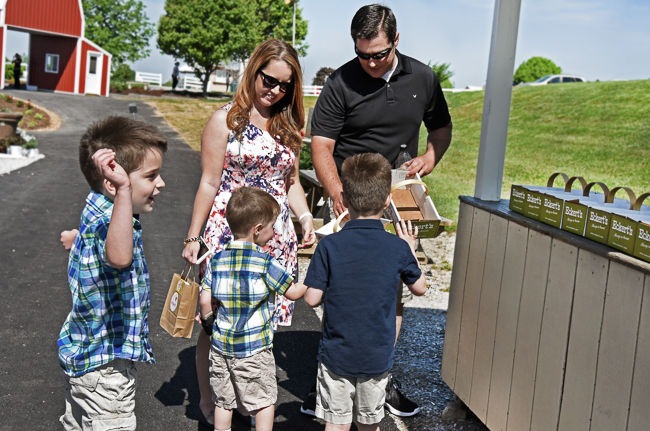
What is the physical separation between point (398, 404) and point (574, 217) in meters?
1.73

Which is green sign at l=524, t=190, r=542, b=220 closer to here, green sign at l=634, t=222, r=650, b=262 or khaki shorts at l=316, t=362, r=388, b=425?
green sign at l=634, t=222, r=650, b=262

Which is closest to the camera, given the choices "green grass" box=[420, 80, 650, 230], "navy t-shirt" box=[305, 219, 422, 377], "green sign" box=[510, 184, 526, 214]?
"navy t-shirt" box=[305, 219, 422, 377]

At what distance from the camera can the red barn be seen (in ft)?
107

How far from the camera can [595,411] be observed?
228cm

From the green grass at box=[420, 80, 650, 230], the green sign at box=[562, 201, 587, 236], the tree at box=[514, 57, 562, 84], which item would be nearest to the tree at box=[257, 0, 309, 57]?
the tree at box=[514, 57, 562, 84]

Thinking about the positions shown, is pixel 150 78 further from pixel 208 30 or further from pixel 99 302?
pixel 99 302

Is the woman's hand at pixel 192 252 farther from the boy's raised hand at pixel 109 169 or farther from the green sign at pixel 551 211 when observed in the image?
the green sign at pixel 551 211

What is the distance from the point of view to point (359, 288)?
2688mm

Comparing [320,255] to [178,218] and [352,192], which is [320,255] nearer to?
[352,192]

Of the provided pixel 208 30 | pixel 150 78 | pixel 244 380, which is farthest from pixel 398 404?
pixel 150 78

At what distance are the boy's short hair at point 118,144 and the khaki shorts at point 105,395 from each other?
727mm

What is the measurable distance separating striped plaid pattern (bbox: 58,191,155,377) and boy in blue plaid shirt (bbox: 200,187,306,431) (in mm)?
482

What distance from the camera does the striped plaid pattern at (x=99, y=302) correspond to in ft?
7.50

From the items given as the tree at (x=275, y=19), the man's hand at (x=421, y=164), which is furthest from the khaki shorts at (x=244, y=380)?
the tree at (x=275, y=19)
